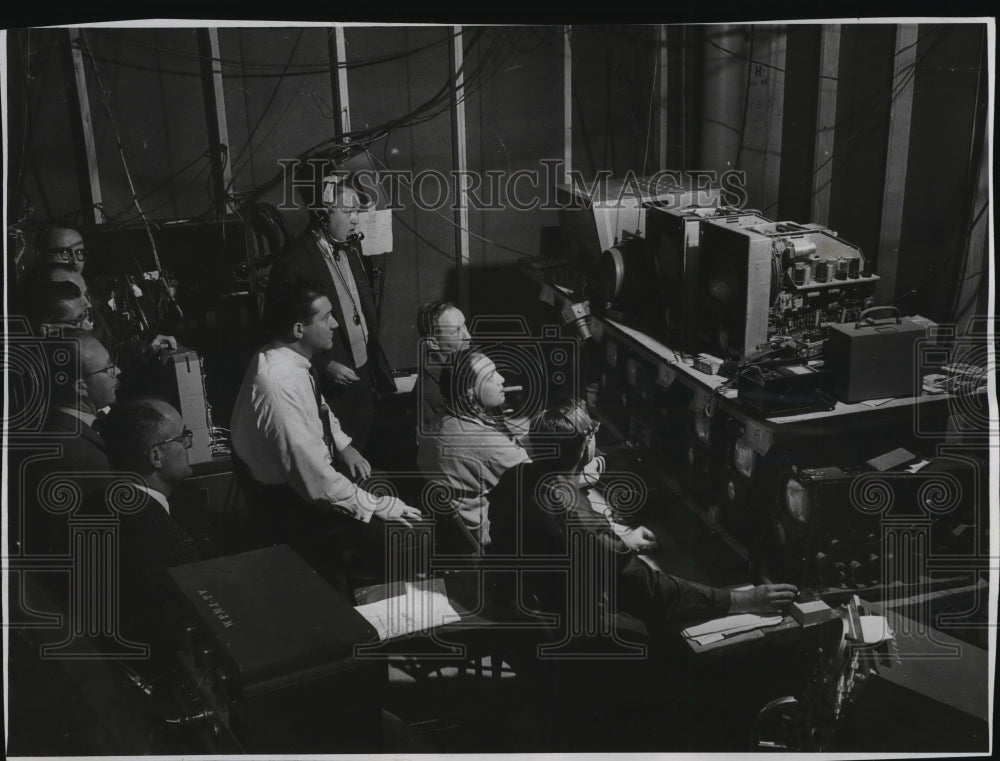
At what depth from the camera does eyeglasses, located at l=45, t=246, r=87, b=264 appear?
2.94 metres

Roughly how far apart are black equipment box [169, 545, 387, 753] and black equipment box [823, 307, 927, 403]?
158cm

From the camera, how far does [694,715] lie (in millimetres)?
2953

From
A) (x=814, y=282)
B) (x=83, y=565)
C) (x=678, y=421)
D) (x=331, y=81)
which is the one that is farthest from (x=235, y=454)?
(x=814, y=282)

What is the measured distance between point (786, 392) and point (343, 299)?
142cm

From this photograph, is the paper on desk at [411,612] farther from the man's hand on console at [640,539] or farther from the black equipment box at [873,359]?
the black equipment box at [873,359]

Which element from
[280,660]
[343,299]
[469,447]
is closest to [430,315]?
[343,299]

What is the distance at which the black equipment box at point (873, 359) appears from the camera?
111 inches

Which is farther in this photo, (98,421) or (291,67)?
(98,421)

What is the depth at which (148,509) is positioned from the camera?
3.04 meters

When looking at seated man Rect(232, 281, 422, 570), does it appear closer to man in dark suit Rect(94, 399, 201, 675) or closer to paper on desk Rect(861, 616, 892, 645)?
man in dark suit Rect(94, 399, 201, 675)

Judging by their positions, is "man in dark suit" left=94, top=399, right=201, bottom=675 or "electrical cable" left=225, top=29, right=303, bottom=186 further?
"man in dark suit" left=94, top=399, right=201, bottom=675

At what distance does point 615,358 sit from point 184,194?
1.51 meters

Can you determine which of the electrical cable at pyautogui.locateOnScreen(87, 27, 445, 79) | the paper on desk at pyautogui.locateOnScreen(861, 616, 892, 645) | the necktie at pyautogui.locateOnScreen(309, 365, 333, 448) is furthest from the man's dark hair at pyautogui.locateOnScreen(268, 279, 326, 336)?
the paper on desk at pyautogui.locateOnScreen(861, 616, 892, 645)

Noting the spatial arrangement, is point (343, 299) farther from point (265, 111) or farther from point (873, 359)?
point (873, 359)
